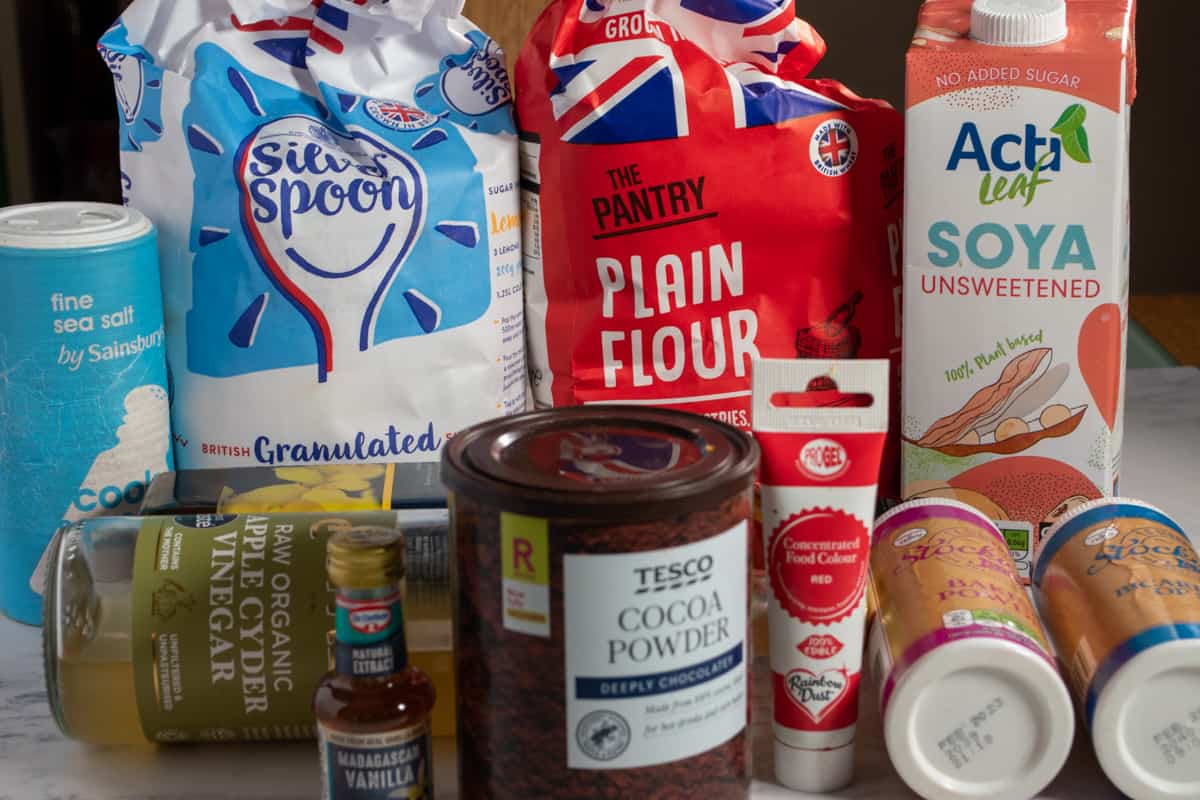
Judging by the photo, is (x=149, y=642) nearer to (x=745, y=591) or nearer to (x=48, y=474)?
(x=48, y=474)

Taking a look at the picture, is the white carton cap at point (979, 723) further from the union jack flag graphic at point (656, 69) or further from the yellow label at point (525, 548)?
the union jack flag graphic at point (656, 69)

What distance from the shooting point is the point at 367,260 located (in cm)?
102

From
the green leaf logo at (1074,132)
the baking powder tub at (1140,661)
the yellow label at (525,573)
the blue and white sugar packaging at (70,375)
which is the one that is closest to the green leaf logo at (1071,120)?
the green leaf logo at (1074,132)

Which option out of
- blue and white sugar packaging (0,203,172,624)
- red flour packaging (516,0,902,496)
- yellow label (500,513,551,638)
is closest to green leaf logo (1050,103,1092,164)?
red flour packaging (516,0,902,496)

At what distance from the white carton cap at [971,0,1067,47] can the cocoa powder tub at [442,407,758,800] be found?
39 centimetres

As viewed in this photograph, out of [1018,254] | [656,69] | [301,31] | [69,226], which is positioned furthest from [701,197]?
[69,226]

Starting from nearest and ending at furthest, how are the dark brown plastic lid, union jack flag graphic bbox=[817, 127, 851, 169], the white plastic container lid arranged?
the dark brown plastic lid → the white plastic container lid → union jack flag graphic bbox=[817, 127, 851, 169]

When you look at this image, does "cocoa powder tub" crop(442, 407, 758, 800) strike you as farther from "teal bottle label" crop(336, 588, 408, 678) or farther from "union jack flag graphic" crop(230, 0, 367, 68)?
"union jack flag graphic" crop(230, 0, 367, 68)

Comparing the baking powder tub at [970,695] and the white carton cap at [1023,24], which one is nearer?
the baking powder tub at [970,695]

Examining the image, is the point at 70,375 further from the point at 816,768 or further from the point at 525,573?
A: the point at 816,768

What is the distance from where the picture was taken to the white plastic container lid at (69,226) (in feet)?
2.98

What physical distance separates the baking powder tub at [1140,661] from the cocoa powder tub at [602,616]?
193mm

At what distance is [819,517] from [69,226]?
0.54m

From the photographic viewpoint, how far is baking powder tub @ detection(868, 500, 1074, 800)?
0.72 metres
